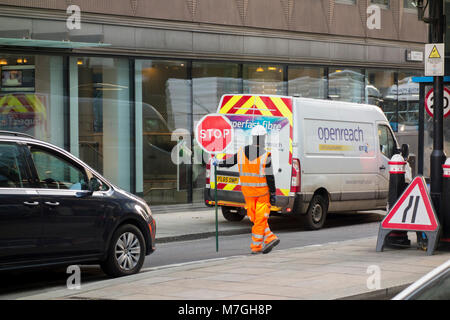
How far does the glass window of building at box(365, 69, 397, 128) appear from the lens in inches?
1014

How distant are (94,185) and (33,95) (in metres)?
8.50

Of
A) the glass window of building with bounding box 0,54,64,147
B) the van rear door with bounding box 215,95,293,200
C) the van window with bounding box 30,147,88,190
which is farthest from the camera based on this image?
the glass window of building with bounding box 0,54,64,147

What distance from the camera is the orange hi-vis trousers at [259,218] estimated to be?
474 inches

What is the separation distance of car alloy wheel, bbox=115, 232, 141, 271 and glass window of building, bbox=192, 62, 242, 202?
10663 mm

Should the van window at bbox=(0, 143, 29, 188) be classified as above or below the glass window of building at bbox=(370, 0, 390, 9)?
below

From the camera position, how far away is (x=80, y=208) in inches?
375

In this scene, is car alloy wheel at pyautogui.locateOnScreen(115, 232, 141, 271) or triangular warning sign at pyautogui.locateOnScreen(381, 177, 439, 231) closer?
car alloy wheel at pyautogui.locateOnScreen(115, 232, 141, 271)

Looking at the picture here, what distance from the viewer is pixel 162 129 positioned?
20.2 meters

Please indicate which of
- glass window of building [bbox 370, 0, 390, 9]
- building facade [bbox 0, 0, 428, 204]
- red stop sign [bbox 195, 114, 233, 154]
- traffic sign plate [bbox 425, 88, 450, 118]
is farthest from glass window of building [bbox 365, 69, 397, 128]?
traffic sign plate [bbox 425, 88, 450, 118]

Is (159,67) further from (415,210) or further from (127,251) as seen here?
(127,251)

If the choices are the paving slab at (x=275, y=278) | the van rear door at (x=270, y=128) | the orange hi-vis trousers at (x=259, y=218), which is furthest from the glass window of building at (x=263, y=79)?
the paving slab at (x=275, y=278)

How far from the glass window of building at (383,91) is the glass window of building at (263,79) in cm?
396

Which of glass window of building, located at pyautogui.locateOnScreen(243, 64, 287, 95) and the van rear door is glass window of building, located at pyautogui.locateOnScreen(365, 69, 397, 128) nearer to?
glass window of building, located at pyautogui.locateOnScreen(243, 64, 287, 95)

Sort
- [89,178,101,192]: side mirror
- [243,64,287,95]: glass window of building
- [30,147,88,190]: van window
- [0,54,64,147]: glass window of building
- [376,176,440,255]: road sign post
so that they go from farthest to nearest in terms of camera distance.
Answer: [243,64,287,95]: glass window of building
[0,54,64,147]: glass window of building
[376,176,440,255]: road sign post
[89,178,101,192]: side mirror
[30,147,88,190]: van window
